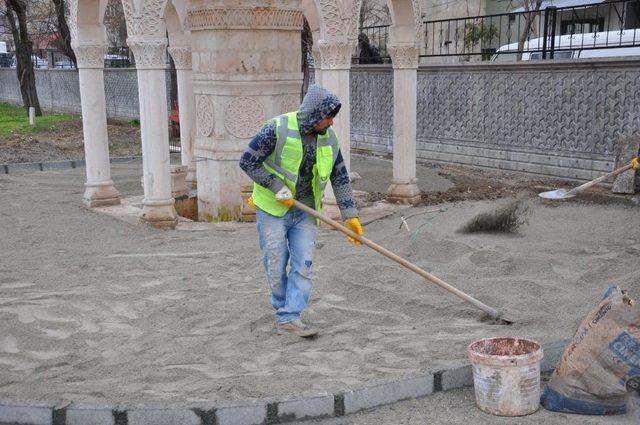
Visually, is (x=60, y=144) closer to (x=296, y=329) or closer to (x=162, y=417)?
(x=296, y=329)

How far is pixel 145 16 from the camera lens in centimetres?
884

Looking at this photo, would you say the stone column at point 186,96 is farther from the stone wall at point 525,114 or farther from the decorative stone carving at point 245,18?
the stone wall at point 525,114

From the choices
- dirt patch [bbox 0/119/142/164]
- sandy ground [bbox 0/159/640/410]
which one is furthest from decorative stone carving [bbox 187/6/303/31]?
dirt patch [bbox 0/119/142/164]

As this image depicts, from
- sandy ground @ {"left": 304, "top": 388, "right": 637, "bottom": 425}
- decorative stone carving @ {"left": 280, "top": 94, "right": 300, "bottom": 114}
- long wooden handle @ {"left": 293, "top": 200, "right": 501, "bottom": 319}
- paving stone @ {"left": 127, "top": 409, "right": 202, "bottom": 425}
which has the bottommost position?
sandy ground @ {"left": 304, "top": 388, "right": 637, "bottom": 425}

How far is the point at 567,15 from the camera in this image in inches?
698

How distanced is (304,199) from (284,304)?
0.76m

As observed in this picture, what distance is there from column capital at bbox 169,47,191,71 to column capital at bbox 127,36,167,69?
8.68 feet

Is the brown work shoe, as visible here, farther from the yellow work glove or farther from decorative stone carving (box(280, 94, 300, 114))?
decorative stone carving (box(280, 94, 300, 114))

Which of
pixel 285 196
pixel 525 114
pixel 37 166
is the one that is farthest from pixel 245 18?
pixel 37 166

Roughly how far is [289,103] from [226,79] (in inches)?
35.3

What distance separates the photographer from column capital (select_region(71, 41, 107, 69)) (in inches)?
398

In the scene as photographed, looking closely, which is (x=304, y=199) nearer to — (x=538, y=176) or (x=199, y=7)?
(x=199, y=7)

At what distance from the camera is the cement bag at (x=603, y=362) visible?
372 cm

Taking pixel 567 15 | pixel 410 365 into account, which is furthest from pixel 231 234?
pixel 567 15
